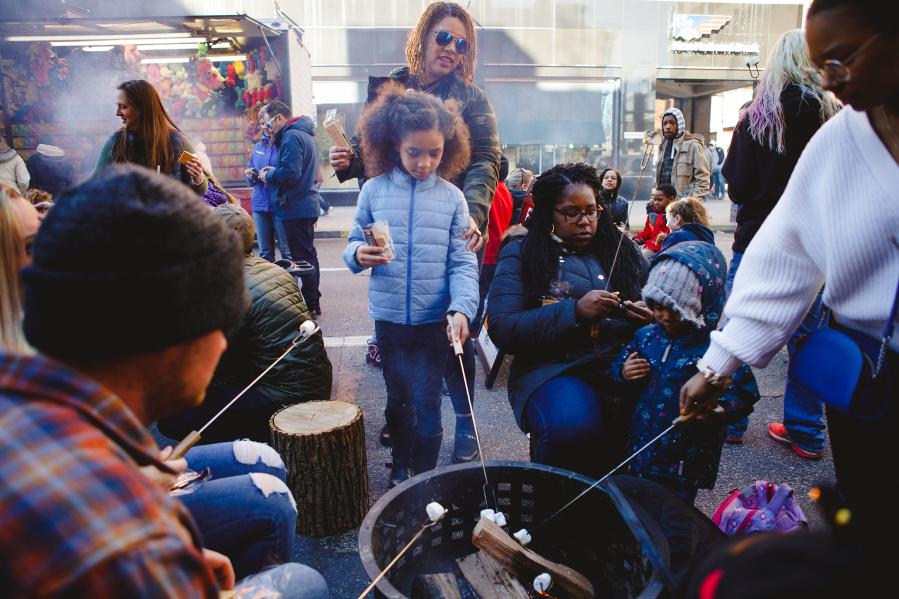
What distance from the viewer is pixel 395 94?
307cm

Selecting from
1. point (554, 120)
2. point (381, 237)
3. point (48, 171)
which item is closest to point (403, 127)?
point (381, 237)

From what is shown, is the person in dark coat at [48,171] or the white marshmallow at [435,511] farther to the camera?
the person in dark coat at [48,171]

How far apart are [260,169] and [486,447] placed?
4.67 metres

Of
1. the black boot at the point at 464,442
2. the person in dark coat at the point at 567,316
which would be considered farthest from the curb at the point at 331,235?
the person in dark coat at the point at 567,316

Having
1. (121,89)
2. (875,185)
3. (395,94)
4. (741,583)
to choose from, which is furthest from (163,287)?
(121,89)

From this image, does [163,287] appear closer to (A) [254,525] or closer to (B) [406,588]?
(A) [254,525]

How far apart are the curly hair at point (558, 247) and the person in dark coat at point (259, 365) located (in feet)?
3.73

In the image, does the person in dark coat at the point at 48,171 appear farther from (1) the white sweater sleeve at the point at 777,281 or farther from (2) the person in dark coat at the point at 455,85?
(1) the white sweater sleeve at the point at 777,281

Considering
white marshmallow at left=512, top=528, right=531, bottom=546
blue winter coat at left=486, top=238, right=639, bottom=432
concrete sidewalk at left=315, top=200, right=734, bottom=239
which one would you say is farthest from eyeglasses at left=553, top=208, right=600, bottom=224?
concrete sidewalk at left=315, top=200, right=734, bottom=239

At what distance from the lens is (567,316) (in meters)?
2.58

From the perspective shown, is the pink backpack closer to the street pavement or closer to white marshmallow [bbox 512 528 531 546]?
the street pavement

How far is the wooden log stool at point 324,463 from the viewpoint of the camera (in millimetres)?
2746

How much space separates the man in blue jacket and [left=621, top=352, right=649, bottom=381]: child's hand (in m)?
4.32

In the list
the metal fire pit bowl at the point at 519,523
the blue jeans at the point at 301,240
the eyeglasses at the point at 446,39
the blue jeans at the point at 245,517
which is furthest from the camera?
the blue jeans at the point at 301,240
